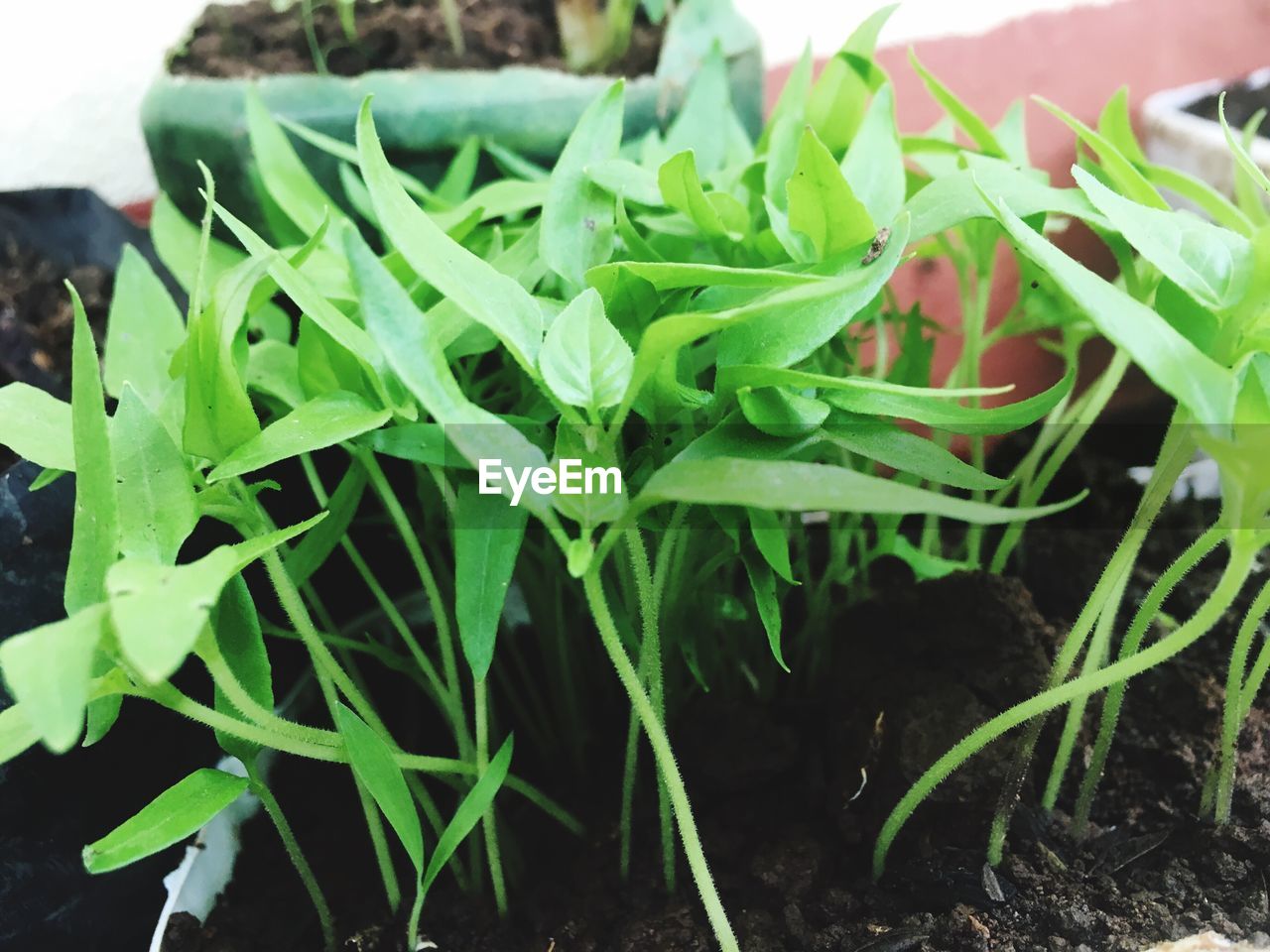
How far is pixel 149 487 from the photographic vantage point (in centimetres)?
32

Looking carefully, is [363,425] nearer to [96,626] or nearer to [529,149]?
[96,626]

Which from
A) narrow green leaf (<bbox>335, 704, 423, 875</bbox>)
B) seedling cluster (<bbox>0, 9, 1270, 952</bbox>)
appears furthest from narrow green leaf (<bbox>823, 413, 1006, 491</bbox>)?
narrow green leaf (<bbox>335, 704, 423, 875</bbox>)

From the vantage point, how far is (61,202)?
2.35 ft

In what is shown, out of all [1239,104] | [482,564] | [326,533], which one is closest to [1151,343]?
[482,564]

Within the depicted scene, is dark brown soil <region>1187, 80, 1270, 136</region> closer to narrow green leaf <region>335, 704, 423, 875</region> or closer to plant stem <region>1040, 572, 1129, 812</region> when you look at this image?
plant stem <region>1040, 572, 1129, 812</region>

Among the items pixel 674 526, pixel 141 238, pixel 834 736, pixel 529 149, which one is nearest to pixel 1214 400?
pixel 674 526

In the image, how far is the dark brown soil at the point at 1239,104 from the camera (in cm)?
94

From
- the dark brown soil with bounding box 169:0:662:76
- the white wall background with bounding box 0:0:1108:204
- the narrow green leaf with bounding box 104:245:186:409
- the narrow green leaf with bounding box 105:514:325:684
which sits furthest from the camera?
the white wall background with bounding box 0:0:1108:204

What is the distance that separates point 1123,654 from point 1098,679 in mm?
102

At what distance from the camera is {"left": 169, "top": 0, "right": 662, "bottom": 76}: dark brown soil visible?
740 millimetres

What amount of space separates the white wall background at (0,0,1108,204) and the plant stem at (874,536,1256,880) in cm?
87

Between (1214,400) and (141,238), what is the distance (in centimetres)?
73

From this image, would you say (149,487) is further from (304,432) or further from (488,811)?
(488,811)

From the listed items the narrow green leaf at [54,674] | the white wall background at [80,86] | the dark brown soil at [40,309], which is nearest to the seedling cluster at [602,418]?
the narrow green leaf at [54,674]
